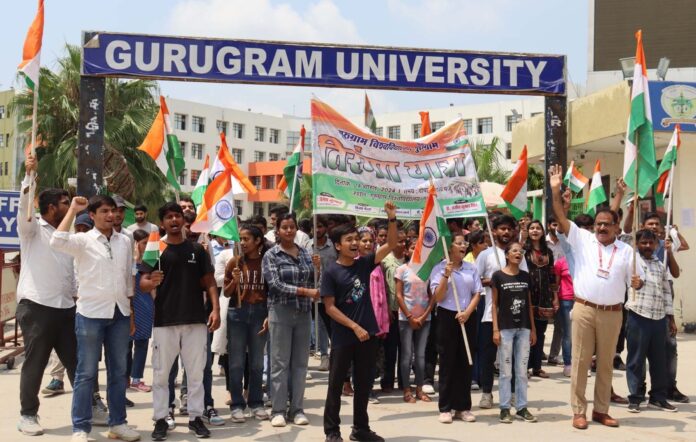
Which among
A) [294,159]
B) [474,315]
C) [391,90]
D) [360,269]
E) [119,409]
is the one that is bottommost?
[119,409]

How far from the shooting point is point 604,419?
22.7 feet

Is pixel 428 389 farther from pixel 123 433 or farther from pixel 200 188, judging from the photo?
pixel 200 188

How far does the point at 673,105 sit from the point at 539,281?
6020mm

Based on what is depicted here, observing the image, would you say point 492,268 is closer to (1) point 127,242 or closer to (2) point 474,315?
(2) point 474,315

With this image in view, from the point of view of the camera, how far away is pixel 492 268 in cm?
796

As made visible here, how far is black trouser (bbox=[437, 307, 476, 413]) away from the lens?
276 inches

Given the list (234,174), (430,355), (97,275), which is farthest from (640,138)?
(234,174)

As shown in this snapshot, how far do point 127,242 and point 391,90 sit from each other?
4.62 metres

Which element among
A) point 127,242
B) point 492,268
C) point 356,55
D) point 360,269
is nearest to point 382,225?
point 492,268

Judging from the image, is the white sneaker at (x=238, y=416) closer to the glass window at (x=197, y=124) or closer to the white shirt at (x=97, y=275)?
the white shirt at (x=97, y=275)

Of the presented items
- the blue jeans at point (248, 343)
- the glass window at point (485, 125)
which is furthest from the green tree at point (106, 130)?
the glass window at point (485, 125)

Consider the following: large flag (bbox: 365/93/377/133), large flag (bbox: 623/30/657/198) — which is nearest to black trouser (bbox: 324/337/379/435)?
large flag (bbox: 623/30/657/198)

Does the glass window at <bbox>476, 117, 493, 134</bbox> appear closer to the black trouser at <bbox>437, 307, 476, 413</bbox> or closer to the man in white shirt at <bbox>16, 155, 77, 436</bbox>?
the black trouser at <bbox>437, 307, 476, 413</bbox>

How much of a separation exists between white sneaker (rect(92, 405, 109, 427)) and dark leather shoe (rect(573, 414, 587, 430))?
4161mm
